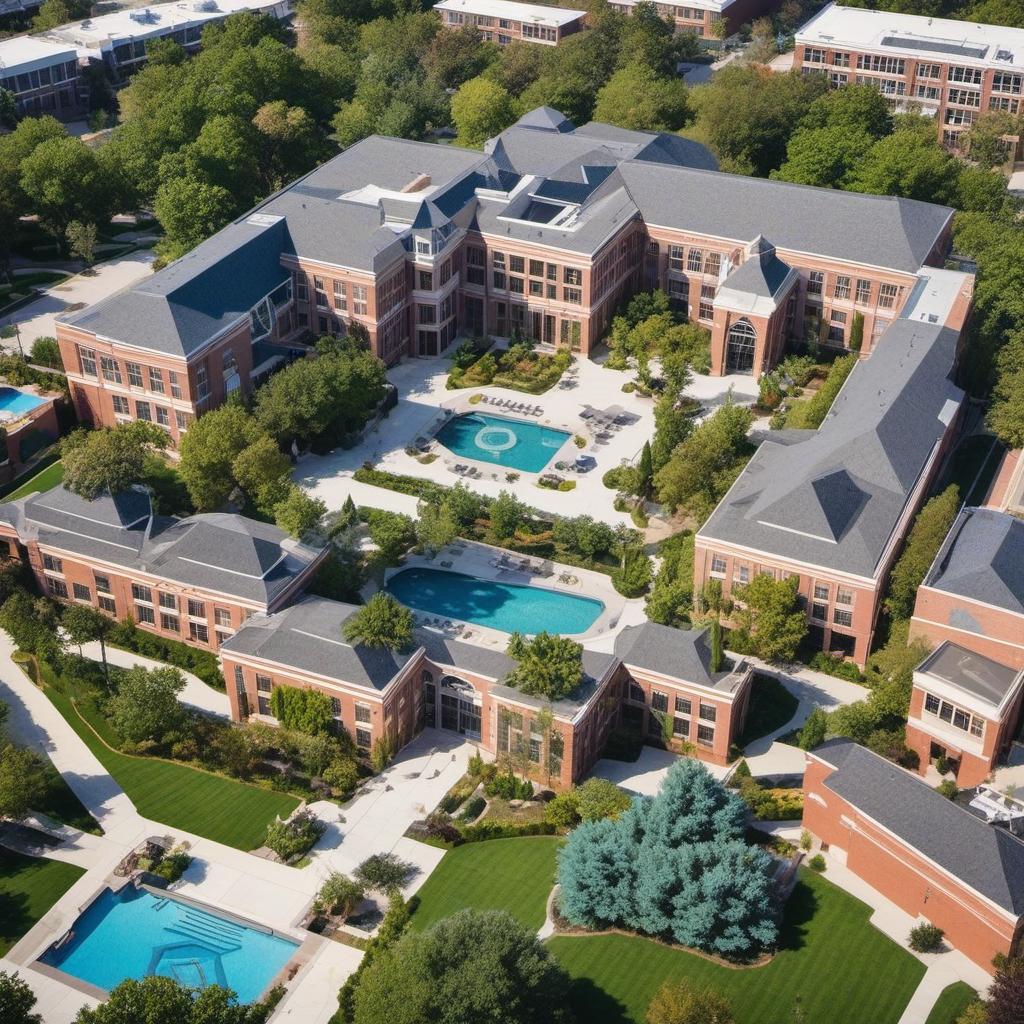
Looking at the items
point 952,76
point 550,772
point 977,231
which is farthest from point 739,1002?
point 952,76

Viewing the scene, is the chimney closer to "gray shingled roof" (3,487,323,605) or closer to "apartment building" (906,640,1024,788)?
"gray shingled roof" (3,487,323,605)

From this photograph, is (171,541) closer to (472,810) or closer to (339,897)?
(472,810)

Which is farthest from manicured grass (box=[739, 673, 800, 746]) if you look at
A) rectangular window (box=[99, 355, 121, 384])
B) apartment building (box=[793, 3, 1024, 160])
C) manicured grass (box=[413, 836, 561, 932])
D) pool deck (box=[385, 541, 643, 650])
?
apartment building (box=[793, 3, 1024, 160])

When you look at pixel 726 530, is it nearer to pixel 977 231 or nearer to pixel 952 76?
pixel 977 231

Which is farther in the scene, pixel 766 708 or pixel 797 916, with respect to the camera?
pixel 766 708

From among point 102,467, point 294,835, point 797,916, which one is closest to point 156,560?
point 102,467
